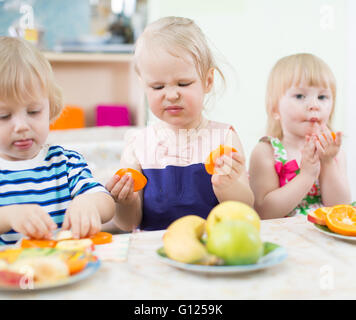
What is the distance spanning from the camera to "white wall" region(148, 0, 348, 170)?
2730mm

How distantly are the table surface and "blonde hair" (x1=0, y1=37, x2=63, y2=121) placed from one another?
0.44 m

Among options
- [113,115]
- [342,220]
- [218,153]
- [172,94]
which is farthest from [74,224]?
[113,115]

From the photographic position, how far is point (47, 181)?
114 centimetres

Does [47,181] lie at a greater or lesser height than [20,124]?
lesser

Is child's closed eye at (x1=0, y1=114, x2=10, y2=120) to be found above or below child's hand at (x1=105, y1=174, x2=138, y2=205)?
above

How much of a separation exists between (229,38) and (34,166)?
191 centimetres

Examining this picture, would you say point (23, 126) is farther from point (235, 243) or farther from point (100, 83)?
point (100, 83)

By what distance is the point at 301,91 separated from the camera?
4.73ft

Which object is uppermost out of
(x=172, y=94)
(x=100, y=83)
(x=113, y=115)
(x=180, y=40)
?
(x=180, y=40)

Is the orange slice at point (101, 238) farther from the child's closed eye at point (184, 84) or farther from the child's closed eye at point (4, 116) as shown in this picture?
the child's closed eye at point (184, 84)

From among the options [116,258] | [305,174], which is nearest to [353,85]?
[305,174]

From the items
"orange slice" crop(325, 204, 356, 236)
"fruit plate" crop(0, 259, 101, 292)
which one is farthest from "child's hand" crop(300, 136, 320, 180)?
"fruit plate" crop(0, 259, 101, 292)

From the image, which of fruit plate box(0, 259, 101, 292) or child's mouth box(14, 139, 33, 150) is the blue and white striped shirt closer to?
child's mouth box(14, 139, 33, 150)

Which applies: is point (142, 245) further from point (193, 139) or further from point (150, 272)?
point (193, 139)
